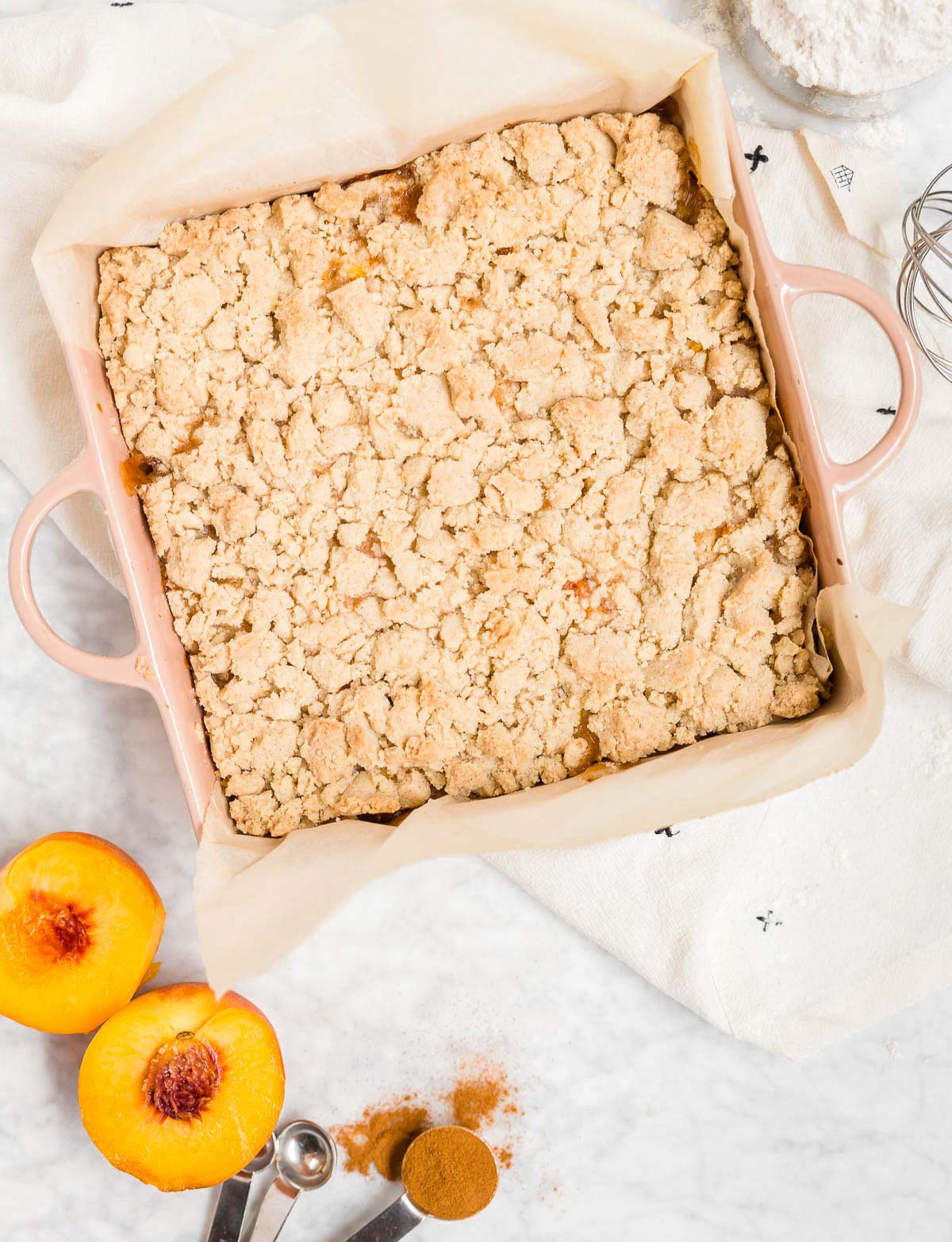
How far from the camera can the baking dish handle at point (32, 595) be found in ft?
3.20

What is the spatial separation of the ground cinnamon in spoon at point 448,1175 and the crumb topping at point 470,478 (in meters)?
0.47

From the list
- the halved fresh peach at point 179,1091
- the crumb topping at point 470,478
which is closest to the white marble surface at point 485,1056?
the halved fresh peach at point 179,1091

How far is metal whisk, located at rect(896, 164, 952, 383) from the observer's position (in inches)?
44.8

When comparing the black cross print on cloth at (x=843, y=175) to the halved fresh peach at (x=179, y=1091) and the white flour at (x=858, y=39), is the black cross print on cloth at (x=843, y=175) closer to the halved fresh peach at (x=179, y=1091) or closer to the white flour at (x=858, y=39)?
the white flour at (x=858, y=39)

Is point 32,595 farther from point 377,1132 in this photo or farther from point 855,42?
point 855,42

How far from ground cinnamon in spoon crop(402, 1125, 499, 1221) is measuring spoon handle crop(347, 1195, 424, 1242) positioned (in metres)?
0.02

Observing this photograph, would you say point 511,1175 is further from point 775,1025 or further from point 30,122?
point 30,122

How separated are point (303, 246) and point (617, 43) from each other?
37 centimetres

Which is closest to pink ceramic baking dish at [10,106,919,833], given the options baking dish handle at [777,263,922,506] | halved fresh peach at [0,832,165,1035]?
baking dish handle at [777,263,922,506]

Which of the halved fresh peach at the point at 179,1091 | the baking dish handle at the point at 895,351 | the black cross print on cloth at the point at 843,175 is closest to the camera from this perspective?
the baking dish handle at the point at 895,351

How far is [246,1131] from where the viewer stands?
1070 mm

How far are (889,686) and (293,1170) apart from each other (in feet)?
3.04

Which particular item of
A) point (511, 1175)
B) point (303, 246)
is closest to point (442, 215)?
point (303, 246)

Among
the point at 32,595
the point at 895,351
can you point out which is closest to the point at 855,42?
the point at 895,351
